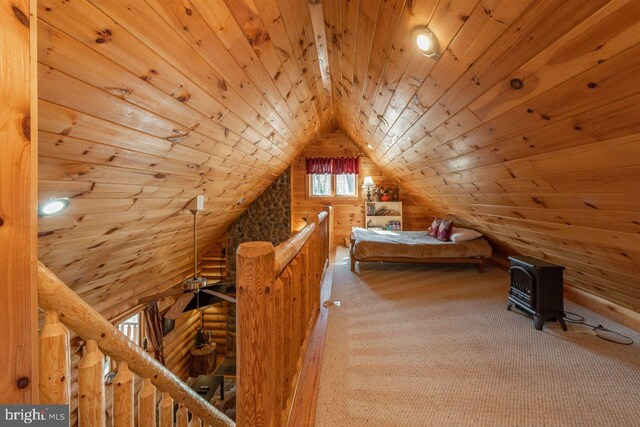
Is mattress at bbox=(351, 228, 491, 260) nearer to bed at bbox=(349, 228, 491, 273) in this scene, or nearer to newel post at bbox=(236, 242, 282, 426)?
bed at bbox=(349, 228, 491, 273)

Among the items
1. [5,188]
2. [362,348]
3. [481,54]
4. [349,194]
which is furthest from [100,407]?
[349,194]

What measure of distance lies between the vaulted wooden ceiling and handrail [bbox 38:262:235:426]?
2.62ft

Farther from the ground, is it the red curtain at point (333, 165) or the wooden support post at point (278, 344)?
the red curtain at point (333, 165)

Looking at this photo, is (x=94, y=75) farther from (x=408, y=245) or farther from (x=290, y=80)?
(x=408, y=245)

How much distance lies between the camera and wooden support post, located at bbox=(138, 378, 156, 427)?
1.07m

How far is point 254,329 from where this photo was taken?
875 mm

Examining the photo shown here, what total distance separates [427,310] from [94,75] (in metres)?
2.97

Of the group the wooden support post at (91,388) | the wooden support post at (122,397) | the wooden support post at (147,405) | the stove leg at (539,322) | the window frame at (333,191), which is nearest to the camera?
the wooden support post at (91,388)

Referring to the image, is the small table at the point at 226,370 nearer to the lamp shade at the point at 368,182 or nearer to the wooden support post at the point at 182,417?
the wooden support post at the point at 182,417

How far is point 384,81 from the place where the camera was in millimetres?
2080

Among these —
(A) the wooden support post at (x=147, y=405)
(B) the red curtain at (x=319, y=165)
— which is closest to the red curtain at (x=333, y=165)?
(B) the red curtain at (x=319, y=165)

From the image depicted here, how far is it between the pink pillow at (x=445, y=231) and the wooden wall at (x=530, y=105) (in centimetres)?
128

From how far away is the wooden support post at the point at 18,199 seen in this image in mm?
554

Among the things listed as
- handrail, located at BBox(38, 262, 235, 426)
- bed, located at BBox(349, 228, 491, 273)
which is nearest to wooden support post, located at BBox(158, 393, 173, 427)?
handrail, located at BBox(38, 262, 235, 426)
